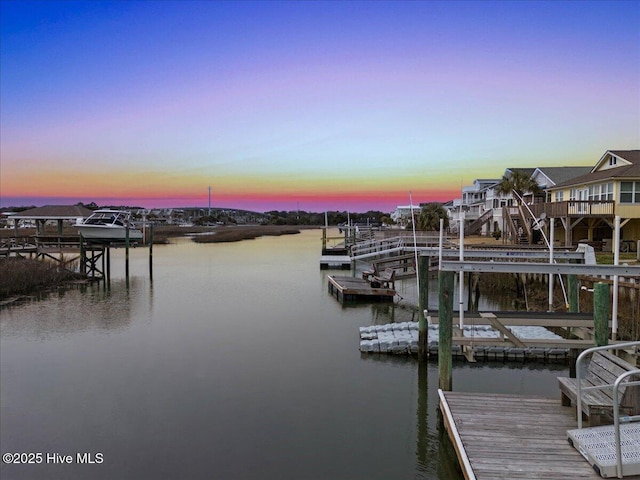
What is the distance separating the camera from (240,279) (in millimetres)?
33000

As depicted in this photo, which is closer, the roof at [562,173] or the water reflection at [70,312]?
the water reflection at [70,312]

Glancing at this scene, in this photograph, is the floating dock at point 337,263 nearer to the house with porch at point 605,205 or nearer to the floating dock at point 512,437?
the house with porch at point 605,205

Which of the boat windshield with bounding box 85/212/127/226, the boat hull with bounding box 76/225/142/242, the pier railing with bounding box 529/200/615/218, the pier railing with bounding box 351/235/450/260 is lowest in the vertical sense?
the pier railing with bounding box 351/235/450/260

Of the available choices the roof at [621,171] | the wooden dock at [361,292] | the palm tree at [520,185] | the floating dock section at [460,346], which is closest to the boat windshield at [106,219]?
the wooden dock at [361,292]

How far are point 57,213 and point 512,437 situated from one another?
3566 centimetres

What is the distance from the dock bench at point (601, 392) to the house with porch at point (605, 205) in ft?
62.6

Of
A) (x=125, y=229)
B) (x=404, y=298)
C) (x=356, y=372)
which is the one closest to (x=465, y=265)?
(x=356, y=372)

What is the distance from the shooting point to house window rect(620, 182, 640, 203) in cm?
2680

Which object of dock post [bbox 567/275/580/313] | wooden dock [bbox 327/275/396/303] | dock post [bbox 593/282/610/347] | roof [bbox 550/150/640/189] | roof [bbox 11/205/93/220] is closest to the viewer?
dock post [bbox 593/282/610/347]

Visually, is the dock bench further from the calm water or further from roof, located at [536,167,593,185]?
roof, located at [536,167,593,185]

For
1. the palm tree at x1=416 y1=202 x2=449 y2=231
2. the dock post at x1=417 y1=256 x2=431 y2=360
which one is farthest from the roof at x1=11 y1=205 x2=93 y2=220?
the palm tree at x1=416 y1=202 x2=449 y2=231

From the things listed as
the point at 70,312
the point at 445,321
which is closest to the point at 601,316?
the point at 445,321

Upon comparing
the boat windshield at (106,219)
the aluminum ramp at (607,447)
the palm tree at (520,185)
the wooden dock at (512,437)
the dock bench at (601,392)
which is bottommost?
the wooden dock at (512,437)

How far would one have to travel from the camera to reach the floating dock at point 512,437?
6.21 meters
